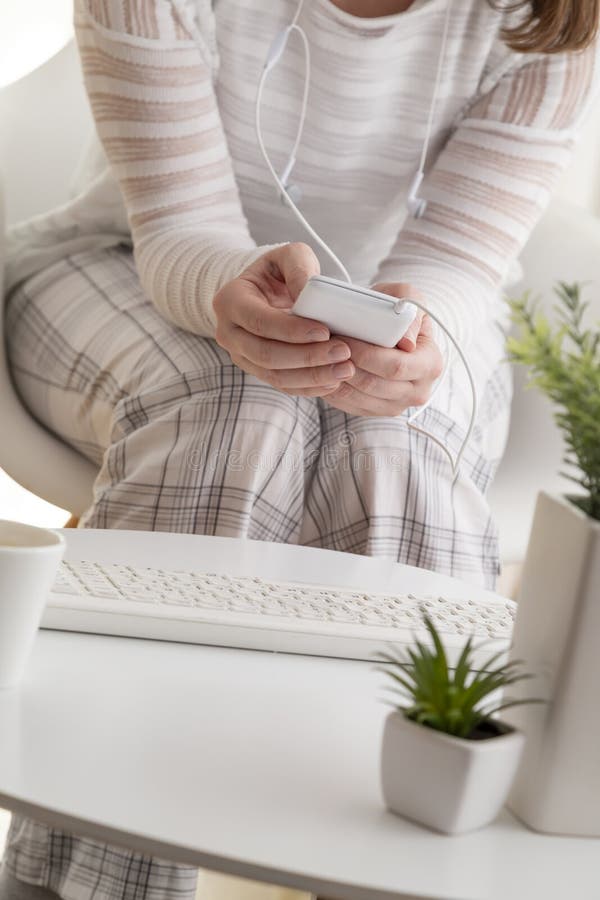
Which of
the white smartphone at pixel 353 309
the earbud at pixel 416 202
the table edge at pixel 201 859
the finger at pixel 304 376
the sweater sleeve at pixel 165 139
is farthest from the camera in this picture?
the earbud at pixel 416 202

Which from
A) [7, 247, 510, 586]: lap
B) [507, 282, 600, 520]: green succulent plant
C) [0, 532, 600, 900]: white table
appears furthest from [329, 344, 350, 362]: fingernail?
[507, 282, 600, 520]: green succulent plant

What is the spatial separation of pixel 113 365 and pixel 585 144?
1314mm

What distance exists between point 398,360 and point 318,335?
0.29ft

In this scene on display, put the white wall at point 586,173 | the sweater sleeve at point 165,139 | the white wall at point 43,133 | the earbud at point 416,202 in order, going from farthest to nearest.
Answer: the white wall at point 586,173, the white wall at point 43,133, the earbud at point 416,202, the sweater sleeve at point 165,139

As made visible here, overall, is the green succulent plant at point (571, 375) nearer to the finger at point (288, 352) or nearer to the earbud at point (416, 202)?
the finger at point (288, 352)

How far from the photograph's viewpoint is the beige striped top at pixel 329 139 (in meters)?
1.06

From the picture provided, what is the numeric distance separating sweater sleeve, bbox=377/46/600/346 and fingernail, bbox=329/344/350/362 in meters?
0.31

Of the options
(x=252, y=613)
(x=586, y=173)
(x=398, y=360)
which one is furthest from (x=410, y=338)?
(x=586, y=173)

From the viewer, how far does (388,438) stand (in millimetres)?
951

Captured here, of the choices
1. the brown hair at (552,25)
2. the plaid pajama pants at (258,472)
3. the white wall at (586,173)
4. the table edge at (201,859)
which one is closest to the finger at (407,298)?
the plaid pajama pants at (258,472)

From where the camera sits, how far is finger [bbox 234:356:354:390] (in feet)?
2.75

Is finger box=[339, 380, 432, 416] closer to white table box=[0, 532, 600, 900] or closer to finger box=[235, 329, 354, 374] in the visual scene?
finger box=[235, 329, 354, 374]

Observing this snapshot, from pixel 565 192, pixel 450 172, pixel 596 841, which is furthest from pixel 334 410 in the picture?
pixel 565 192

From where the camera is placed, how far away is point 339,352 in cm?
81
